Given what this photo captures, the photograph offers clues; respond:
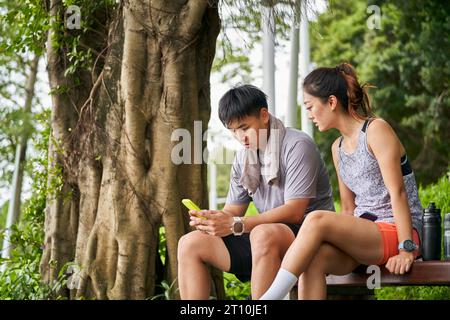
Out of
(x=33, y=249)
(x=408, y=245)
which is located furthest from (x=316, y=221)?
(x=33, y=249)

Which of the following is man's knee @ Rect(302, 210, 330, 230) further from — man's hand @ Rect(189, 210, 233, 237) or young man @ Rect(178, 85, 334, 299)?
man's hand @ Rect(189, 210, 233, 237)

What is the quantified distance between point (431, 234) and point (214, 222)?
1147 millimetres

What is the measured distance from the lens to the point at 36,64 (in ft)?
55.3

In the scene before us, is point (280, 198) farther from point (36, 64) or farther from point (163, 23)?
point (36, 64)

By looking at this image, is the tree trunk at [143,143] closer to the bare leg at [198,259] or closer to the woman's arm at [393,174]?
the bare leg at [198,259]

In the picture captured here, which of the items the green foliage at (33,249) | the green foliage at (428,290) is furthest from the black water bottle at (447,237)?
the green foliage at (33,249)

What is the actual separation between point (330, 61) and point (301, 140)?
61.4ft

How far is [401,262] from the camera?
4125mm

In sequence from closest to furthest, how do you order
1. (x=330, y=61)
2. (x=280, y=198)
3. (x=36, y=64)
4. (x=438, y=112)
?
(x=280, y=198) < (x=36, y=64) < (x=438, y=112) < (x=330, y=61)

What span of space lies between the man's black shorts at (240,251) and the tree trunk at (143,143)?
1.69 metres

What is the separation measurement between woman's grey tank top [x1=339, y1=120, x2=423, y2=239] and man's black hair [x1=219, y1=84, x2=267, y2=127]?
0.54 metres

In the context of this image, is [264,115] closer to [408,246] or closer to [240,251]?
[240,251]

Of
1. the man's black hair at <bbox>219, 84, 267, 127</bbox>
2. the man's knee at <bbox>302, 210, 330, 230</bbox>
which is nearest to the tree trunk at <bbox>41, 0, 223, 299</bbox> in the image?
the man's black hair at <bbox>219, 84, 267, 127</bbox>
